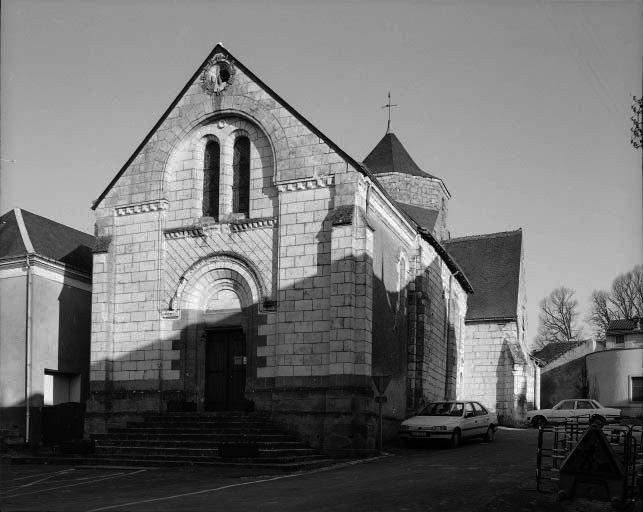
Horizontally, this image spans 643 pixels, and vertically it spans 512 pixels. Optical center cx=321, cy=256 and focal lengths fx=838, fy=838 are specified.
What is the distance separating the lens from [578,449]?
12367mm

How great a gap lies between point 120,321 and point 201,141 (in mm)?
5997

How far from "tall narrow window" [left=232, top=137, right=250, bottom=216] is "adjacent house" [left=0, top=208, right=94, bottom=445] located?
Result: 272 inches

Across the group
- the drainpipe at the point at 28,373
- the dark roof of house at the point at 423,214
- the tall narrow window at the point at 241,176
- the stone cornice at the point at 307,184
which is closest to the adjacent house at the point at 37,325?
the drainpipe at the point at 28,373

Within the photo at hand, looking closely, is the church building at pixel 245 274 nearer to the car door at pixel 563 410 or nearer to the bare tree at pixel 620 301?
the car door at pixel 563 410

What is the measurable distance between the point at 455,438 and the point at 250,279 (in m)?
7.36

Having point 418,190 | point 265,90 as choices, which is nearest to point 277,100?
point 265,90

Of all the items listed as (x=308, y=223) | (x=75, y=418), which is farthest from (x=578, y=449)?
(x=75, y=418)

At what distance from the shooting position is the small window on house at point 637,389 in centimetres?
4431

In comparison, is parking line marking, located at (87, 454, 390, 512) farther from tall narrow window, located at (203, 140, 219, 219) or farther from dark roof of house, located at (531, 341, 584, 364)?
dark roof of house, located at (531, 341, 584, 364)

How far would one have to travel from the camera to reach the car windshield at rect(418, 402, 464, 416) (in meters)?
24.5

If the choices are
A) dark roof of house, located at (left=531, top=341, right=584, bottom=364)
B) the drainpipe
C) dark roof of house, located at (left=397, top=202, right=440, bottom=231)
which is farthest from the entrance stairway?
dark roof of house, located at (left=531, top=341, right=584, bottom=364)

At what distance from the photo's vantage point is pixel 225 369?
2433 centimetres

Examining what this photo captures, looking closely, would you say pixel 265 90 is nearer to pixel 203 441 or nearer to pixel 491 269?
pixel 203 441

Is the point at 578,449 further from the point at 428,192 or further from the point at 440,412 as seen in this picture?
the point at 428,192
